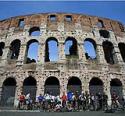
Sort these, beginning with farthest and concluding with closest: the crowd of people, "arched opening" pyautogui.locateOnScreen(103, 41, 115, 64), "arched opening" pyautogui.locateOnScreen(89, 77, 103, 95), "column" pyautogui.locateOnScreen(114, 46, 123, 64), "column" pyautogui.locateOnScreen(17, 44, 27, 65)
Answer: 1. "arched opening" pyautogui.locateOnScreen(103, 41, 115, 64)
2. "column" pyautogui.locateOnScreen(114, 46, 123, 64)
3. "column" pyautogui.locateOnScreen(17, 44, 27, 65)
4. "arched opening" pyautogui.locateOnScreen(89, 77, 103, 95)
5. the crowd of people

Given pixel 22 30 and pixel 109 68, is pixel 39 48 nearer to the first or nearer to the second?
pixel 22 30

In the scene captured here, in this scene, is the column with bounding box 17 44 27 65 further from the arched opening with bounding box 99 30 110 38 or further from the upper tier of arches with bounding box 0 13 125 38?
the arched opening with bounding box 99 30 110 38

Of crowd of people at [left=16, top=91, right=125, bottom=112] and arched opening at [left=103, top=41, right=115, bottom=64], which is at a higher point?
arched opening at [left=103, top=41, right=115, bottom=64]

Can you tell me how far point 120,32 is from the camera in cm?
2411

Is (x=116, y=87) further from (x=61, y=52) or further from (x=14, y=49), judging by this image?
(x=14, y=49)

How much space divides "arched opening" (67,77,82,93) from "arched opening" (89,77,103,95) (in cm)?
112

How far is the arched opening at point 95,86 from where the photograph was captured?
19.2 meters

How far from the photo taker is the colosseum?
1905 centimetres

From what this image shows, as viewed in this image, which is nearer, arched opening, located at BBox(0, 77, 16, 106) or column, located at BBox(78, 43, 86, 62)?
arched opening, located at BBox(0, 77, 16, 106)

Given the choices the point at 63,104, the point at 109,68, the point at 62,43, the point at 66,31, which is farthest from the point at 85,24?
the point at 63,104

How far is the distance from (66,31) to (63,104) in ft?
31.4

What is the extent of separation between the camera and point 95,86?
1933 centimetres

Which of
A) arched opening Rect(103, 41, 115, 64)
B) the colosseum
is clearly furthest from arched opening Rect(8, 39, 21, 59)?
arched opening Rect(103, 41, 115, 64)

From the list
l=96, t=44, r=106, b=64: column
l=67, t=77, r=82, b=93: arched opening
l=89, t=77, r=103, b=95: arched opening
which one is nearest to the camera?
l=67, t=77, r=82, b=93: arched opening
